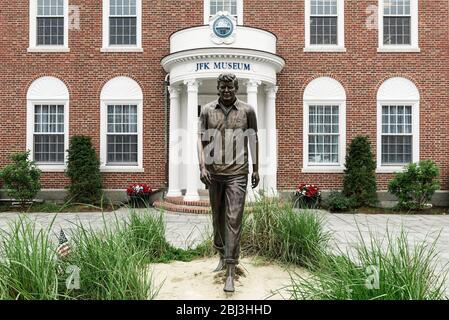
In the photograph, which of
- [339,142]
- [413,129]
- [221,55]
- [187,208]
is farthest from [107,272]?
[413,129]

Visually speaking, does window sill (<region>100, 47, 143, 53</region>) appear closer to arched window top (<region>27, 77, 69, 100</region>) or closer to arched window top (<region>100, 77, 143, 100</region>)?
arched window top (<region>100, 77, 143, 100</region>)

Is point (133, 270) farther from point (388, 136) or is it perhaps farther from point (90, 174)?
point (388, 136)

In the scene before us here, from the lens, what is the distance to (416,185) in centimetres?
1338

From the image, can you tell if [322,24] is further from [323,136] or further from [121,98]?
[121,98]

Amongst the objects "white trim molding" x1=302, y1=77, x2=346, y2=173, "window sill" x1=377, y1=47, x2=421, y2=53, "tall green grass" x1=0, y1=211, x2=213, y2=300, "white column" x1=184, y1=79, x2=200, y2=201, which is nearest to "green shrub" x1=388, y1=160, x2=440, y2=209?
"white trim molding" x1=302, y1=77, x2=346, y2=173

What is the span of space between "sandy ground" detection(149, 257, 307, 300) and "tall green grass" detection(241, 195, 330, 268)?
0.22 metres

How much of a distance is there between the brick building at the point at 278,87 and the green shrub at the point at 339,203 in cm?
129

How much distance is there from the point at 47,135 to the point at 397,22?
13903mm

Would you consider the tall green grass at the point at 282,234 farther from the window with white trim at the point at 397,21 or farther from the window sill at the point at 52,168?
the window with white trim at the point at 397,21

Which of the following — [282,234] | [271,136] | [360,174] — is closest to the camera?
[282,234]

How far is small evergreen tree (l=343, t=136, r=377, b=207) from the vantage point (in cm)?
1384

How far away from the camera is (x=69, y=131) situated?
15195mm

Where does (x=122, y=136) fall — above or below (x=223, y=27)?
below
